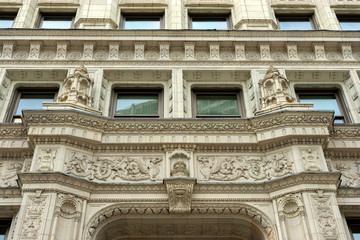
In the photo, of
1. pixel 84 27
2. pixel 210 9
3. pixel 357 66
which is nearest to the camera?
pixel 357 66

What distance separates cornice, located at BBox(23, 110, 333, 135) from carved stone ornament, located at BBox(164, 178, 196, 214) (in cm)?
200

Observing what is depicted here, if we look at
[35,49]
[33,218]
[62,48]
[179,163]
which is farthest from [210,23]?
[33,218]

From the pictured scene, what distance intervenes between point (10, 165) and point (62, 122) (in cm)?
223

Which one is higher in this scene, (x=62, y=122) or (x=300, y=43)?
(x=300, y=43)

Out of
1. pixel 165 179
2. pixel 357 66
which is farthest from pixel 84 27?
pixel 357 66

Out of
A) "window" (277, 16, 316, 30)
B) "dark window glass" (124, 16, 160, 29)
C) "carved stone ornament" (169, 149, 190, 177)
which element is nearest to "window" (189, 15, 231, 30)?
"dark window glass" (124, 16, 160, 29)

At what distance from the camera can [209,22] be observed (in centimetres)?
1944

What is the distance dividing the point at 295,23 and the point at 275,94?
6962 millimetres

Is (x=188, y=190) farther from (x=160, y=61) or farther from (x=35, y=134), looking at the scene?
(x=160, y=61)

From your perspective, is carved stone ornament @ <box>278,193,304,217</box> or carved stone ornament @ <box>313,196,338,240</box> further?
carved stone ornament @ <box>278,193,304,217</box>

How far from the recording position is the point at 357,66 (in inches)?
637

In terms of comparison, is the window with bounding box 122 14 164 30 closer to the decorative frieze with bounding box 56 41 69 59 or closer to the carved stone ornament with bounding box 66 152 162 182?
the decorative frieze with bounding box 56 41 69 59

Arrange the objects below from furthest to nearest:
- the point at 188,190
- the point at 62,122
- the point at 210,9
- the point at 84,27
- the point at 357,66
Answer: the point at 210,9 < the point at 84,27 < the point at 357,66 < the point at 62,122 < the point at 188,190

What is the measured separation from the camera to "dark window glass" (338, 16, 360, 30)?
1938cm
